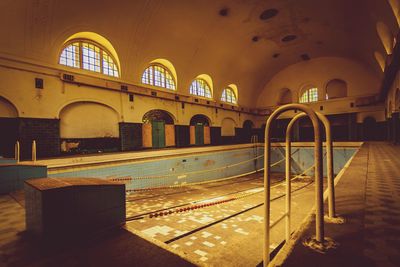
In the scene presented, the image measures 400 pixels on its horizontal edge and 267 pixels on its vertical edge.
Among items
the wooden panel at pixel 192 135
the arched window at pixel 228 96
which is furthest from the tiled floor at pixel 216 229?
the arched window at pixel 228 96

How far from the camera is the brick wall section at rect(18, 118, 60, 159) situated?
23.3 feet

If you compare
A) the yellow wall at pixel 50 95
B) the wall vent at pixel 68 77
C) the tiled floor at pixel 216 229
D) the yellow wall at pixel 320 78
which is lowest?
the tiled floor at pixel 216 229

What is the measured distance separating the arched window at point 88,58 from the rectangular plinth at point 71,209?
8469 mm

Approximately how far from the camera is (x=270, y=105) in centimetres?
1875

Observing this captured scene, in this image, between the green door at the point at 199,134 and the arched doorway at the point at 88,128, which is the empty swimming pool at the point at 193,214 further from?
the green door at the point at 199,134

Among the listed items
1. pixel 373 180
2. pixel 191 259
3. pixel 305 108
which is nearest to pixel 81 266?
pixel 191 259

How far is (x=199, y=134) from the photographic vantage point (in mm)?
14172

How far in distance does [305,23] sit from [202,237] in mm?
13048

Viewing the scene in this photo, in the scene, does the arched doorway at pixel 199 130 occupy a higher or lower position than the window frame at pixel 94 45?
lower

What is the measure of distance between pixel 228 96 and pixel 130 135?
9864mm

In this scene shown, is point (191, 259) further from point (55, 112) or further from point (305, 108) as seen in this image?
point (55, 112)

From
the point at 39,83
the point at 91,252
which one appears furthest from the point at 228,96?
the point at 91,252

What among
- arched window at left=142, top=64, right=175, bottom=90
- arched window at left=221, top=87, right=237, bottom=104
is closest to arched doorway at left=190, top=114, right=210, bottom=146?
arched window at left=142, top=64, right=175, bottom=90

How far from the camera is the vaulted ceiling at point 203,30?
275 inches
